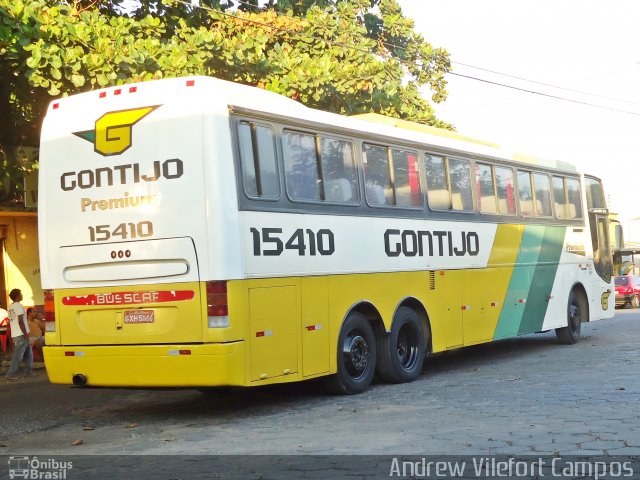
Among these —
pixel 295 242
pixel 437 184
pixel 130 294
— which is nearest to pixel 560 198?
pixel 437 184

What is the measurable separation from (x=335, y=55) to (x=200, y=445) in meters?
11.8

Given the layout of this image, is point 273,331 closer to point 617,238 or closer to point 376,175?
point 376,175

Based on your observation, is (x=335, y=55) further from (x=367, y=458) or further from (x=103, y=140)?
(x=367, y=458)

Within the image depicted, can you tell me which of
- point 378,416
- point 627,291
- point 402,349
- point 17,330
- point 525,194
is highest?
point 525,194

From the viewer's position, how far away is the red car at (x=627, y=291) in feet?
124

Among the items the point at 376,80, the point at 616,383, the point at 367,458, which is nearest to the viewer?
the point at 367,458

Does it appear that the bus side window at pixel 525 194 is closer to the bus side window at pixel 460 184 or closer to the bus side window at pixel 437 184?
the bus side window at pixel 460 184

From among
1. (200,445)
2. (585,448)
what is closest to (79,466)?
(200,445)

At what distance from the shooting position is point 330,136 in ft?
38.2

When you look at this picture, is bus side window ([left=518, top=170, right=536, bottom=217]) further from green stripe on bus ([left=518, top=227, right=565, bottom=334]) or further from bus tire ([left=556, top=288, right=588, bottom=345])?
bus tire ([left=556, top=288, right=588, bottom=345])

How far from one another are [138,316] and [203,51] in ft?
23.3

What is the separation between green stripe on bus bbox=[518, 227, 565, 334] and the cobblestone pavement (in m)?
1.65

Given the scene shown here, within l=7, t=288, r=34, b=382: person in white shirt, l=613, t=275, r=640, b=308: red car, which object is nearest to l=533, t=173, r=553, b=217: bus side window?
l=7, t=288, r=34, b=382: person in white shirt

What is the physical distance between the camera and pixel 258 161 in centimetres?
1031
